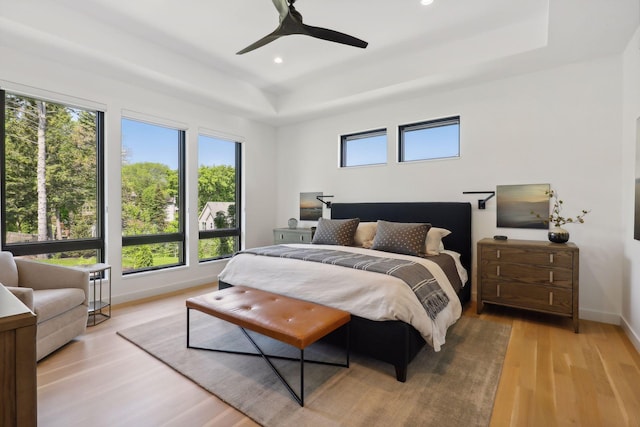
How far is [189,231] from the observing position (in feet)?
14.8

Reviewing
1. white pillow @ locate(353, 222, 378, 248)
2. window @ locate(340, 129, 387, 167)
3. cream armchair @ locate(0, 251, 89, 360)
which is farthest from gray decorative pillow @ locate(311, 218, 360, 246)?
cream armchair @ locate(0, 251, 89, 360)

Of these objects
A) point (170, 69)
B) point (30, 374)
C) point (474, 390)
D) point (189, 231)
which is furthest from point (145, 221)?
point (474, 390)

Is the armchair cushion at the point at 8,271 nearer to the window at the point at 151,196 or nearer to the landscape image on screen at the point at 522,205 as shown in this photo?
the window at the point at 151,196

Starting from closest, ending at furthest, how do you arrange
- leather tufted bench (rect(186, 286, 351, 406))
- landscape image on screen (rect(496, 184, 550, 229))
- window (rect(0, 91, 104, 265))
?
leather tufted bench (rect(186, 286, 351, 406))
window (rect(0, 91, 104, 265))
landscape image on screen (rect(496, 184, 550, 229))

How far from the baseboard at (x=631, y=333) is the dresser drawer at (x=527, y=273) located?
22.1 inches

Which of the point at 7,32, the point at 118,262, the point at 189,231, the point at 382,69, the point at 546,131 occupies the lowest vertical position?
the point at 118,262

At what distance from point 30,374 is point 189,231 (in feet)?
12.3

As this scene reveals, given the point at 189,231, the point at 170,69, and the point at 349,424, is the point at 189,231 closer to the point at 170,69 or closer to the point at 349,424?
the point at 170,69

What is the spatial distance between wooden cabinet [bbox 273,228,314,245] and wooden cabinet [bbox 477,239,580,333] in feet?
7.99

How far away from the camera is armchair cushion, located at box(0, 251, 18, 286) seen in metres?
2.51

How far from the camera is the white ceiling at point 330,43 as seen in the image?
8.95 feet

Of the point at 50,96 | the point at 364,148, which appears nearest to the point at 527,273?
the point at 364,148

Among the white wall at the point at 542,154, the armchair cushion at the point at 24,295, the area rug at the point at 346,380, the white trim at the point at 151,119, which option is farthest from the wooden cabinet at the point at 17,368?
the white wall at the point at 542,154

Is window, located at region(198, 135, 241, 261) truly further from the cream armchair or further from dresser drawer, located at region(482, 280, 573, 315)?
dresser drawer, located at region(482, 280, 573, 315)
